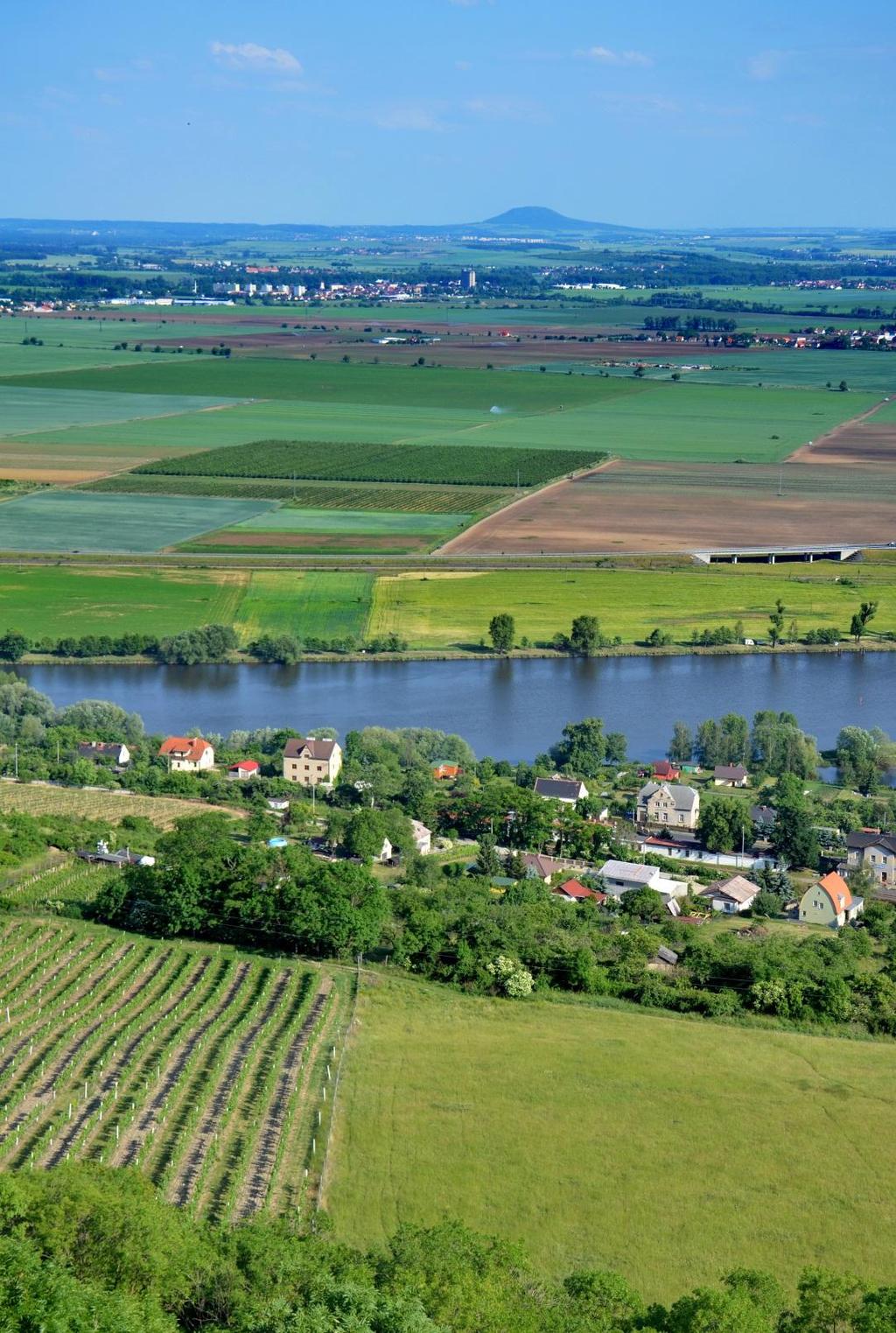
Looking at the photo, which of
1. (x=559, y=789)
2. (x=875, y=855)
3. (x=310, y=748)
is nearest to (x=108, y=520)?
(x=310, y=748)

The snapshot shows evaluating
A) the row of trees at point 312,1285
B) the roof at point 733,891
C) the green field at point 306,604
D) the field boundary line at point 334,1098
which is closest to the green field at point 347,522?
the green field at point 306,604

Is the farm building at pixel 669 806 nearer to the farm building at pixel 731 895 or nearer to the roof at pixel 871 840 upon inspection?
the roof at pixel 871 840

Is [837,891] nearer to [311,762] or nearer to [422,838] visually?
[422,838]

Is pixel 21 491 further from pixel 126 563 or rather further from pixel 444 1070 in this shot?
pixel 444 1070

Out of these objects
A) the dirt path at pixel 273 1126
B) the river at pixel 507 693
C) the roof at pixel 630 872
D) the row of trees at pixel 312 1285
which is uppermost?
the row of trees at pixel 312 1285

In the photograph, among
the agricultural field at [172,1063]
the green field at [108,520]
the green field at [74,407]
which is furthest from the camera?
the green field at [74,407]

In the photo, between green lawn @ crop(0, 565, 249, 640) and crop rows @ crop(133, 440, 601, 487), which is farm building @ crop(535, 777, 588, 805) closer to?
green lawn @ crop(0, 565, 249, 640)

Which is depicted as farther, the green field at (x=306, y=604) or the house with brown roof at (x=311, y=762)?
the green field at (x=306, y=604)

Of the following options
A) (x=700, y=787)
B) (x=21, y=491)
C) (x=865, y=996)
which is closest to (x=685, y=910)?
(x=865, y=996)
